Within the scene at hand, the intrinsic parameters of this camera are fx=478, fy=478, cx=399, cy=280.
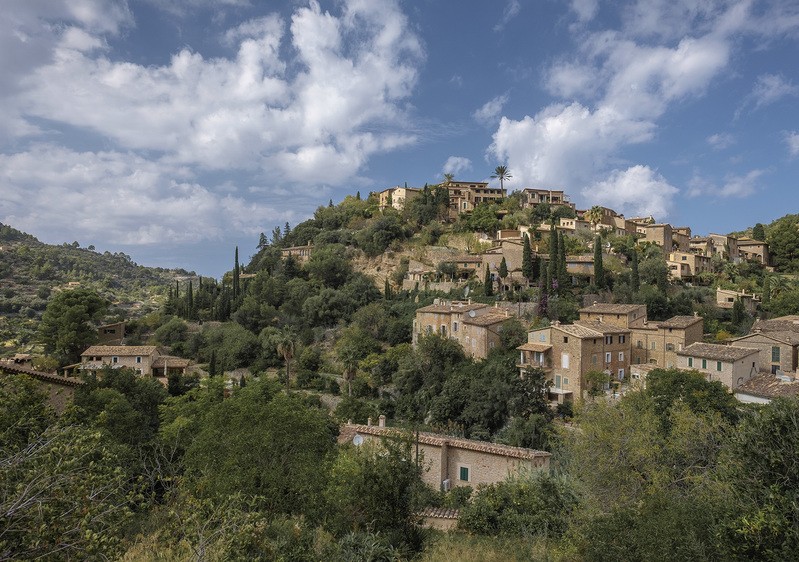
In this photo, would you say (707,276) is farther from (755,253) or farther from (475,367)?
(475,367)

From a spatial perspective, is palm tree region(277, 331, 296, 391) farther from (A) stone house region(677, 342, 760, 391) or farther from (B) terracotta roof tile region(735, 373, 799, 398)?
(B) terracotta roof tile region(735, 373, 799, 398)

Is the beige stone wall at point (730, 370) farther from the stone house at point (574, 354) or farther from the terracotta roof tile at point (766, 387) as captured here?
the stone house at point (574, 354)

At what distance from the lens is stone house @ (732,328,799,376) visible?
104 feet

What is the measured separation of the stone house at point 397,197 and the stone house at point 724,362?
44.8m

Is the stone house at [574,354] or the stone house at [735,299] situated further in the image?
the stone house at [735,299]

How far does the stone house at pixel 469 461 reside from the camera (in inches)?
860

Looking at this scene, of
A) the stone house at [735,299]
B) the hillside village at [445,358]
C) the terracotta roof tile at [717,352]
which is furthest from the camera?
the stone house at [735,299]

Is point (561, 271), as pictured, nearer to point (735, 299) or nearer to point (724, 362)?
point (735, 299)

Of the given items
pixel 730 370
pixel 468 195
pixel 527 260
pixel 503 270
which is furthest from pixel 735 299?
pixel 468 195

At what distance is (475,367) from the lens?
35.9 m

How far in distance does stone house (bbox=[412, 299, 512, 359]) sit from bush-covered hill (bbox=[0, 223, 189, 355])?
4386cm

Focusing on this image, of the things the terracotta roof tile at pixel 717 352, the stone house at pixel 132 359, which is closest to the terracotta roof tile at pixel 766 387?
the terracotta roof tile at pixel 717 352

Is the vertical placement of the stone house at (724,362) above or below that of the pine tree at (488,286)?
below

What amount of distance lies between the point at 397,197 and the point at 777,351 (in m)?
52.7
